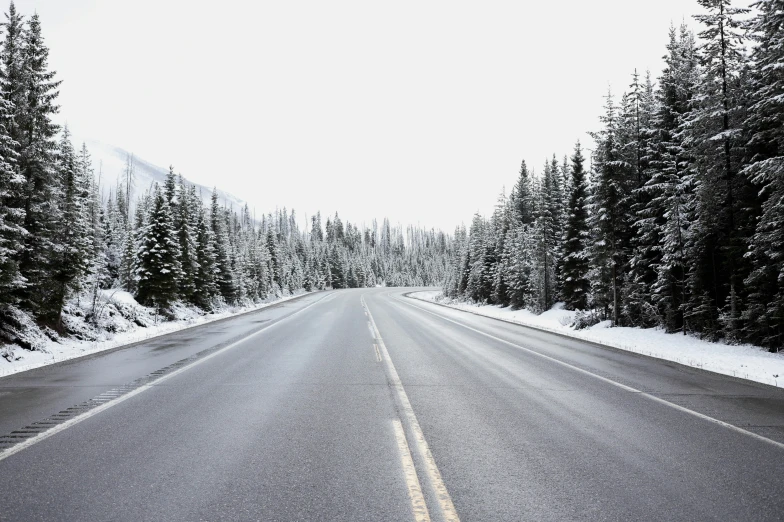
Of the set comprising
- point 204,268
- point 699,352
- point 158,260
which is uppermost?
point 158,260

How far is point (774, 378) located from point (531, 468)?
27.9 feet

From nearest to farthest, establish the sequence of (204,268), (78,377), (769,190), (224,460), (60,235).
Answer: (224,460) → (78,377) → (769,190) → (60,235) → (204,268)

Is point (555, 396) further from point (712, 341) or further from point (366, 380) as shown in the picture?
point (712, 341)

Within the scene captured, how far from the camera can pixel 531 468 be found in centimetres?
464

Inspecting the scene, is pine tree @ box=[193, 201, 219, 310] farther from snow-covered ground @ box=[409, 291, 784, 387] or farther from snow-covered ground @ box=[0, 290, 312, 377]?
snow-covered ground @ box=[409, 291, 784, 387]

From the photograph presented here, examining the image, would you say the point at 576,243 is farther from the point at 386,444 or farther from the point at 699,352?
the point at 386,444

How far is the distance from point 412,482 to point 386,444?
1131 mm

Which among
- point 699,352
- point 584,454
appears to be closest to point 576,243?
point 699,352

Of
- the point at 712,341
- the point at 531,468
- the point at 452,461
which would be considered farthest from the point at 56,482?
the point at 712,341

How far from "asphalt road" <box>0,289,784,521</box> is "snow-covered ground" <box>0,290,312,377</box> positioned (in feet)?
12.2

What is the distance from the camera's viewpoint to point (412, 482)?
4234 millimetres

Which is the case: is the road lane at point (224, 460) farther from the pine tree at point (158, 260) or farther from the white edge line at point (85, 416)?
the pine tree at point (158, 260)

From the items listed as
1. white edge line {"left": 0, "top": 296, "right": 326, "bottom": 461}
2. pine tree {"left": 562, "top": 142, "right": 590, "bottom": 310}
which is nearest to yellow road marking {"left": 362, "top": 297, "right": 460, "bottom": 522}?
white edge line {"left": 0, "top": 296, "right": 326, "bottom": 461}

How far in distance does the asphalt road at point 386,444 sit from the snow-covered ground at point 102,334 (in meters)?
3.72
